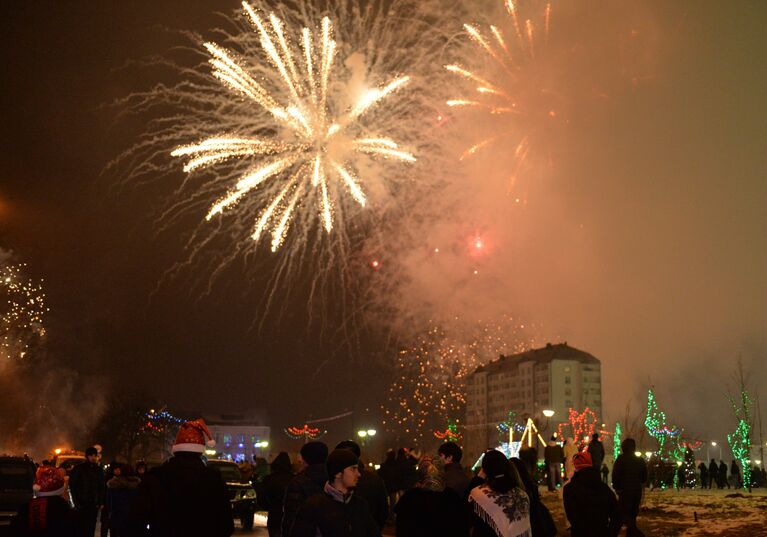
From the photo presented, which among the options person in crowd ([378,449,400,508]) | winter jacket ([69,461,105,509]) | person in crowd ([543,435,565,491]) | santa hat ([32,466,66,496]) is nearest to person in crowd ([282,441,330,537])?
santa hat ([32,466,66,496])

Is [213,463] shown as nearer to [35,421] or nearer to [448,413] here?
[35,421]

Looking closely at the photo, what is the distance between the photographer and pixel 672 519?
672 inches

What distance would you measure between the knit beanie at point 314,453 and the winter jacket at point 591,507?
2.99 metres

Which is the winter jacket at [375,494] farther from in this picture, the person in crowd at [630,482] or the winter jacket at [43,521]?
the person in crowd at [630,482]

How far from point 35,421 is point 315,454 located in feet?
270

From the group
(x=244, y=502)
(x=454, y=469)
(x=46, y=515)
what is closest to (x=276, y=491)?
(x=454, y=469)

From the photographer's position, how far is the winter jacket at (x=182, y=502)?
5570mm

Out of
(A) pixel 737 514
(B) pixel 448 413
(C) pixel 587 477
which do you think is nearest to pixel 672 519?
(A) pixel 737 514

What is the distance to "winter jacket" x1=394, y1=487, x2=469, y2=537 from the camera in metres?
6.43

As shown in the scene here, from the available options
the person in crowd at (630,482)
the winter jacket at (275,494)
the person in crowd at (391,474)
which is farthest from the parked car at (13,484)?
the person in crowd at (630,482)

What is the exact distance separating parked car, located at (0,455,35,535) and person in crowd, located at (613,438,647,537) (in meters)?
12.6

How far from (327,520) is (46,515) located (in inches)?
89.7

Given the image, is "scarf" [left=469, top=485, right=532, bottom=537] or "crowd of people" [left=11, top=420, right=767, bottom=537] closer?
"crowd of people" [left=11, top=420, right=767, bottom=537]

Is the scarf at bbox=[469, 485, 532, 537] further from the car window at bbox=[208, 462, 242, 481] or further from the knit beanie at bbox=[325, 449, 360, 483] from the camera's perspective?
the car window at bbox=[208, 462, 242, 481]
